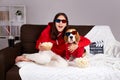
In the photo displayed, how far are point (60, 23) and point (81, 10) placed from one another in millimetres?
1374

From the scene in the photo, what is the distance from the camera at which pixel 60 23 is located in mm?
2262

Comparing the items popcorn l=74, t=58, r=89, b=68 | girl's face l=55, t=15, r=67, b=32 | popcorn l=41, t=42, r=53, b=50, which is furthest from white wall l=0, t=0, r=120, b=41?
popcorn l=74, t=58, r=89, b=68

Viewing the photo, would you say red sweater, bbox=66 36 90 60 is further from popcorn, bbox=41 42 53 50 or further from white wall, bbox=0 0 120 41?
white wall, bbox=0 0 120 41

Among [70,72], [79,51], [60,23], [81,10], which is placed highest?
[81,10]

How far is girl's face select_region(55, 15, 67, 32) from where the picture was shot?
2262 mm

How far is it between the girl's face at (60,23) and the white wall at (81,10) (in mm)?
1320

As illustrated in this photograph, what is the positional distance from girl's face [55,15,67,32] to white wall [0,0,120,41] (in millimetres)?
1320

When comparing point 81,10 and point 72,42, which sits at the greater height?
point 81,10

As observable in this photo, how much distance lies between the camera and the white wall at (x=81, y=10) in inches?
139

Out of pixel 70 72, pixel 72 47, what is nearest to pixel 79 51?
pixel 72 47

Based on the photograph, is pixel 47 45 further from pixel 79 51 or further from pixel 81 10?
pixel 81 10

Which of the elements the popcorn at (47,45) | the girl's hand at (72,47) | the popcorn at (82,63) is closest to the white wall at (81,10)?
the girl's hand at (72,47)

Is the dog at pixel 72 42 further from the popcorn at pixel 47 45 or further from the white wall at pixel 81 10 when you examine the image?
the white wall at pixel 81 10

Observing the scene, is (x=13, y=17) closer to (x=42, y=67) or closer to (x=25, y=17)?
(x=25, y=17)
